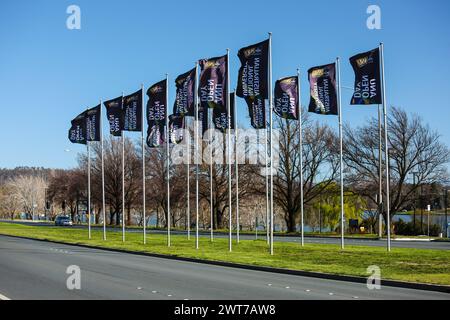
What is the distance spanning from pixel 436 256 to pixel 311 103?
9144mm

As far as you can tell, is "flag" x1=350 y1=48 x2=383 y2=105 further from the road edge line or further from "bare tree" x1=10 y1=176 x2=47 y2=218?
"bare tree" x1=10 y1=176 x2=47 y2=218

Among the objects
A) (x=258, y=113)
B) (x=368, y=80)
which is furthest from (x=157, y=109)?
(x=368, y=80)

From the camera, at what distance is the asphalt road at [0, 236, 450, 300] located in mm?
13695

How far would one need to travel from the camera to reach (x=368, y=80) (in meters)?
27.0

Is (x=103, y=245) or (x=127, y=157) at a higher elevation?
(x=127, y=157)

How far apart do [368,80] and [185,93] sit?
31.4 ft

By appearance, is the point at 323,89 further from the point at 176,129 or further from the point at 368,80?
the point at 176,129

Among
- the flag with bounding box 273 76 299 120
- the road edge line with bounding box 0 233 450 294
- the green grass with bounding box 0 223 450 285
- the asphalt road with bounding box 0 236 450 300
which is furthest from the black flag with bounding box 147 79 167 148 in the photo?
the asphalt road with bounding box 0 236 450 300

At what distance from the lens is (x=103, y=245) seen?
1383 inches

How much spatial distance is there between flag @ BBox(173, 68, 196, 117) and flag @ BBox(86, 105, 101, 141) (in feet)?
31.0

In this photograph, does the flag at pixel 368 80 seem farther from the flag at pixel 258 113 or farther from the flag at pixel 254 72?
the flag at pixel 258 113
